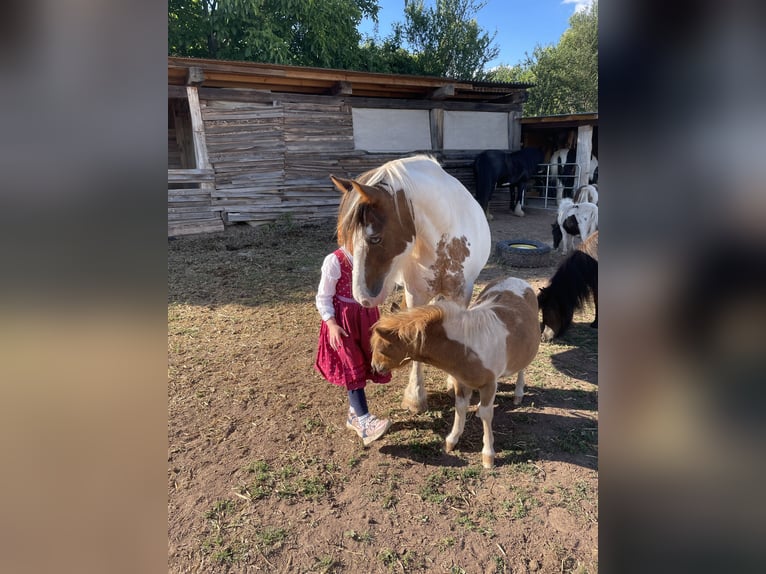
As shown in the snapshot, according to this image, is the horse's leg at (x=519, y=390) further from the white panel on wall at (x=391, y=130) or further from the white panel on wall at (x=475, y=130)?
the white panel on wall at (x=475, y=130)

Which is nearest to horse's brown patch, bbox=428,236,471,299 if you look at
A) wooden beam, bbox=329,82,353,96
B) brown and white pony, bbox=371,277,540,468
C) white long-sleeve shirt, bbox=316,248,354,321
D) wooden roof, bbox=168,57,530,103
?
brown and white pony, bbox=371,277,540,468

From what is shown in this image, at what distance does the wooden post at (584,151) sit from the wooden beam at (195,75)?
10.2 meters

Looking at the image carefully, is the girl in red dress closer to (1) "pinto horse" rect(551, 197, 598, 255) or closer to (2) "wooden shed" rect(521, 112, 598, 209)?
(1) "pinto horse" rect(551, 197, 598, 255)

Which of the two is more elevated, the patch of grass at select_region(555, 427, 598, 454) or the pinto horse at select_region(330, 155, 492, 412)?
the pinto horse at select_region(330, 155, 492, 412)

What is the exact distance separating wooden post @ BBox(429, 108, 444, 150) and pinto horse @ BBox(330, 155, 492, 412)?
29.5 ft

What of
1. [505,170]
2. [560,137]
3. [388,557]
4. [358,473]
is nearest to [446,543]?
[388,557]

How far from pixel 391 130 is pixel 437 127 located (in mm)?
1367

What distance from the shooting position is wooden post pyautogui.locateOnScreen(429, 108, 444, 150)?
38.2 feet

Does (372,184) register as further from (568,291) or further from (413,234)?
(568,291)

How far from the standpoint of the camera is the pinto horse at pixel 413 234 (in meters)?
2.44

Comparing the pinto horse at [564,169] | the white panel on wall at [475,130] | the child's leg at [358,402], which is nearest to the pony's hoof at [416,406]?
the child's leg at [358,402]
